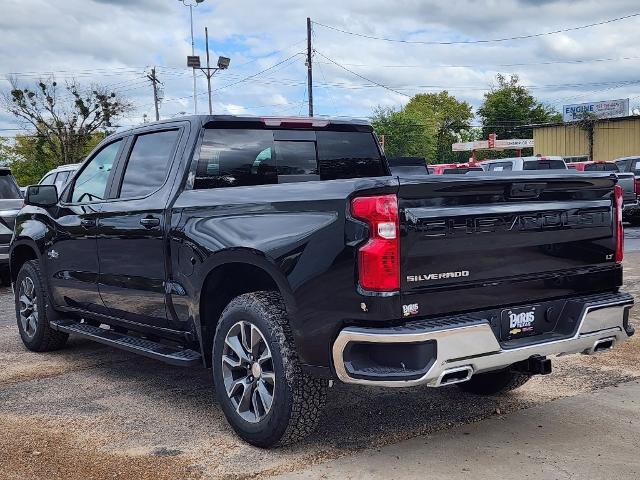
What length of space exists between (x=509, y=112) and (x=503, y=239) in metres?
79.8

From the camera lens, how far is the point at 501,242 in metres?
3.75

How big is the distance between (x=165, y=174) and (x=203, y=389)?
1538 millimetres

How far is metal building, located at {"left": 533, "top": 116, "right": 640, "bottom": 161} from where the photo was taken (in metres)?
47.9

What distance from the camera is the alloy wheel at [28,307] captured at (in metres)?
6.45

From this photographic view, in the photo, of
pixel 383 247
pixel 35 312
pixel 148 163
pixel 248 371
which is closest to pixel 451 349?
pixel 383 247

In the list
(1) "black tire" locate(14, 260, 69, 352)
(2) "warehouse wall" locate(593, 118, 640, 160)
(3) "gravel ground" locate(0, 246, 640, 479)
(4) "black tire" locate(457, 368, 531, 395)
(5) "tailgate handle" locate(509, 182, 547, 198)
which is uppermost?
(2) "warehouse wall" locate(593, 118, 640, 160)

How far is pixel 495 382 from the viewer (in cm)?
486

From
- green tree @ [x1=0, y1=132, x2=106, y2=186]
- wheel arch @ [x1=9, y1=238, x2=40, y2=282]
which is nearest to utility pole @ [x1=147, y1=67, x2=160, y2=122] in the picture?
green tree @ [x1=0, y1=132, x2=106, y2=186]

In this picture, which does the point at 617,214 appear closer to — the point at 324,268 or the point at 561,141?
the point at 324,268

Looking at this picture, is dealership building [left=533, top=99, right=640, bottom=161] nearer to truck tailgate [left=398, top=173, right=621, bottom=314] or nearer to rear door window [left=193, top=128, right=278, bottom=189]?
rear door window [left=193, top=128, right=278, bottom=189]

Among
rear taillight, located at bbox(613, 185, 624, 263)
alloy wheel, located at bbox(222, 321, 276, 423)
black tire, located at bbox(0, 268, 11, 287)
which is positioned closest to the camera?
alloy wheel, located at bbox(222, 321, 276, 423)

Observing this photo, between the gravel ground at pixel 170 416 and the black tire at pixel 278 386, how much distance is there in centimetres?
13

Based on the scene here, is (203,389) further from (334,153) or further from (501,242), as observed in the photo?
(501,242)

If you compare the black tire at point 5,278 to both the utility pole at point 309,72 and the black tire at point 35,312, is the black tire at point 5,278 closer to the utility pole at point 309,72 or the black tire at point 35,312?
the black tire at point 35,312
